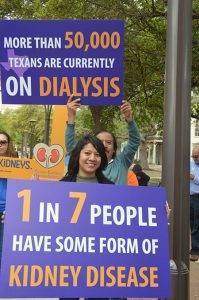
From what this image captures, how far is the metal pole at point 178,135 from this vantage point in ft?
15.1

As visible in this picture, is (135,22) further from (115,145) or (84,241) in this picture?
(84,241)

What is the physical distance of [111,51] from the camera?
189 inches

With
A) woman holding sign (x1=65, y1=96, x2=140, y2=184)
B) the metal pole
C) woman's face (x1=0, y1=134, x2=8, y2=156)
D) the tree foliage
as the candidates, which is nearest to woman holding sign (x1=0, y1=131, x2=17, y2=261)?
woman's face (x1=0, y1=134, x2=8, y2=156)

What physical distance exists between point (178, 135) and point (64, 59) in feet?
3.73

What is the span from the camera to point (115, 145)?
5.14 metres

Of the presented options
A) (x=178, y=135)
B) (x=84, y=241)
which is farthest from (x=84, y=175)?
(x=178, y=135)

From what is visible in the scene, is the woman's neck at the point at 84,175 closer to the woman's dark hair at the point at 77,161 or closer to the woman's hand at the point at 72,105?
the woman's dark hair at the point at 77,161

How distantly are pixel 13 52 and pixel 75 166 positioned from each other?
125 centimetres

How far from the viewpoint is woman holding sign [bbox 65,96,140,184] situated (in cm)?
482

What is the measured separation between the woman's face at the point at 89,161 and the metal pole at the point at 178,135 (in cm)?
76

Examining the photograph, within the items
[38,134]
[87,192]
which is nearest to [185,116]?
[87,192]

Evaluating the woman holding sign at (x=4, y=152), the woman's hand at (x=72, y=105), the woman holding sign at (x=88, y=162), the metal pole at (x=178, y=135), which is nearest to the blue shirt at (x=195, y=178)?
the woman holding sign at (x=4, y=152)

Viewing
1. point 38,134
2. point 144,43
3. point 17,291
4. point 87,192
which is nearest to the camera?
point 17,291

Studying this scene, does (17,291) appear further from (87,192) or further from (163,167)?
(163,167)
